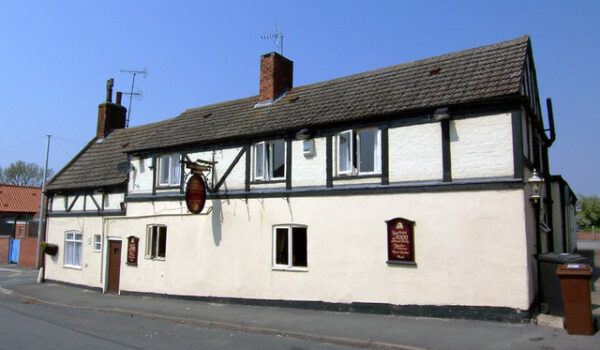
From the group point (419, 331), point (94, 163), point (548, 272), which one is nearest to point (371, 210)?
point (419, 331)

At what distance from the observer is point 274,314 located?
11.9m

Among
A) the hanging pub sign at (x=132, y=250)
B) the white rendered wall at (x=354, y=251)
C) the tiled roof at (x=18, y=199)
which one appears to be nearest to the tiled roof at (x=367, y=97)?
the white rendered wall at (x=354, y=251)

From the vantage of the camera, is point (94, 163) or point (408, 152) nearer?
point (408, 152)

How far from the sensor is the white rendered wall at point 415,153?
10.9 m

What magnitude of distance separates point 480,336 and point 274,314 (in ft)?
17.7

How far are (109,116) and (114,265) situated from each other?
10.8m

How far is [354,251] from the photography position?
466 inches

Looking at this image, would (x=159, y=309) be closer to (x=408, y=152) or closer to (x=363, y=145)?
(x=363, y=145)

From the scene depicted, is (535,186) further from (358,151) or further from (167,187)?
→ (167,187)

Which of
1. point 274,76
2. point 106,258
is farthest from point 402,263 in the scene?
point 106,258

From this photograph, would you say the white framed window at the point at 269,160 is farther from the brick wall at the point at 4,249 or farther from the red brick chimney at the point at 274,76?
the brick wall at the point at 4,249

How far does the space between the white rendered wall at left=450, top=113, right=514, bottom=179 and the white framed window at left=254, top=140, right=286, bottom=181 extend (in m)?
5.23

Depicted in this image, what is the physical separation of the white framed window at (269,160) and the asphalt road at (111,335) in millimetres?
5009

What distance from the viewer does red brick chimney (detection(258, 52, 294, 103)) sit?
16.3 meters
